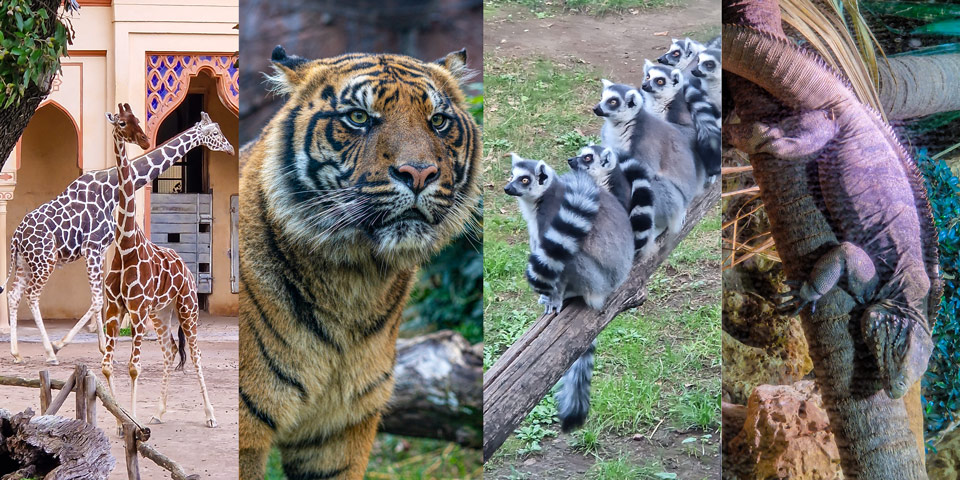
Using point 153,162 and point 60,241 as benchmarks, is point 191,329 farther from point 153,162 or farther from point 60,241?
point 60,241

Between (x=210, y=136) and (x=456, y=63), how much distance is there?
174 inches

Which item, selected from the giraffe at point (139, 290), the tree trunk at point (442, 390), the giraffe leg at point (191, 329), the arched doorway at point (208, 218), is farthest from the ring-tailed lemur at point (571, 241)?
the arched doorway at point (208, 218)

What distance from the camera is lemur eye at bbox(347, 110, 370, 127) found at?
3559 mm

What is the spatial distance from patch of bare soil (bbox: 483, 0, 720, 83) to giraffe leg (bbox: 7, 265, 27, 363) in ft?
21.6

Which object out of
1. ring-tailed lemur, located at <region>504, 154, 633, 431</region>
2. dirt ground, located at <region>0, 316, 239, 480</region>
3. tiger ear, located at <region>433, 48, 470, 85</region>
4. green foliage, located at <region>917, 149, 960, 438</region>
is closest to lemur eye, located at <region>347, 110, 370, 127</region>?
tiger ear, located at <region>433, 48, 470, 85</region>

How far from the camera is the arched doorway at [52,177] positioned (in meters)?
10.5

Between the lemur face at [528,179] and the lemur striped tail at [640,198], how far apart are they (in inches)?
14.4

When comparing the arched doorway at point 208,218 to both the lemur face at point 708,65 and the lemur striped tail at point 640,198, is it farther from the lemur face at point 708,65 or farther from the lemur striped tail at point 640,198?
the lemur face at point 708,65

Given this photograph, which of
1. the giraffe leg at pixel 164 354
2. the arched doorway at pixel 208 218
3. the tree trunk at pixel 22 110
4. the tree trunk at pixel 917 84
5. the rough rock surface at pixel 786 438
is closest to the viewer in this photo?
the rough rock surface at pixel 786 438

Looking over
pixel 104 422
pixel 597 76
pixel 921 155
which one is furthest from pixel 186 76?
pixel 921 155

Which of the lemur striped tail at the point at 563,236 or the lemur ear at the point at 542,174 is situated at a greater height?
the lemur ear at the point at 542,174

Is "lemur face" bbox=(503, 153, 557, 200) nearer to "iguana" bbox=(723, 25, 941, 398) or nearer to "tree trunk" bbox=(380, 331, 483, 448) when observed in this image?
"tree trunk" bbox=(380, 331, 483, 448)

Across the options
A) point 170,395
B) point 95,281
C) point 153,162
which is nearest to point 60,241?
point 95,281

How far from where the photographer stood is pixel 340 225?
3566mm
